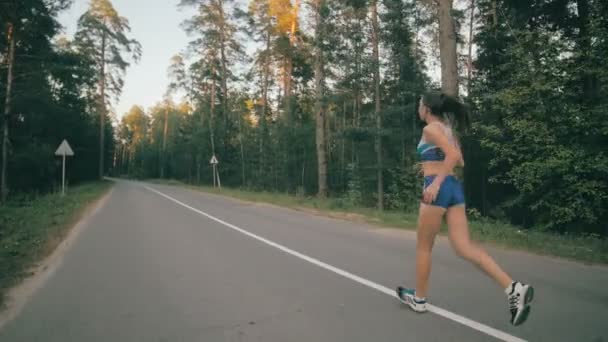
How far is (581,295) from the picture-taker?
4121 mm

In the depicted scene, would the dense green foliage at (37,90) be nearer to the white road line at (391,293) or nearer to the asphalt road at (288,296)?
the asphalt road at (288,296)

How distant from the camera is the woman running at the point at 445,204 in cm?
303

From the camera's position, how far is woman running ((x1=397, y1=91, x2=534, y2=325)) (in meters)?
3.03

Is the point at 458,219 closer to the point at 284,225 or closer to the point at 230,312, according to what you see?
the point at 230,312

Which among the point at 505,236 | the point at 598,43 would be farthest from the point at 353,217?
the point at 598,43

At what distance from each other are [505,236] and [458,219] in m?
5.72

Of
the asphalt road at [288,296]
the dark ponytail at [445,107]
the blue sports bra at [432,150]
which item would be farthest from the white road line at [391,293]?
the dark ponytail at [445,107]

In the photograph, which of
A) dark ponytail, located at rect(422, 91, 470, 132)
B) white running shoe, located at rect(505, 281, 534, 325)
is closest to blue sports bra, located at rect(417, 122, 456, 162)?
dark ponytail, located at rect(422, 91, 470, 132)

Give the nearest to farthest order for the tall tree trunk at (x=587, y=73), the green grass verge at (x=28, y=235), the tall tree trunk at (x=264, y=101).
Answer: the green grass verge at (x=28, y=235), the tall tree trunk at (x=587, y=73), the tall tree trunk at (x=264, y=101)

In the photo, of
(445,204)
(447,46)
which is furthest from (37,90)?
(445,204)

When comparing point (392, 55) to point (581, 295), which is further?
point (392, 55)

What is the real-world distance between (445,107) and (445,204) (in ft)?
2.99

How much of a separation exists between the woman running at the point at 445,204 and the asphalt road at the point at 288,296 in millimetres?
355

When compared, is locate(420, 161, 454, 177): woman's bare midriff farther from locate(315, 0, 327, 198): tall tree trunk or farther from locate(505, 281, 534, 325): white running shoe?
locate(315, 0, 327, 198): tall tree trunk
